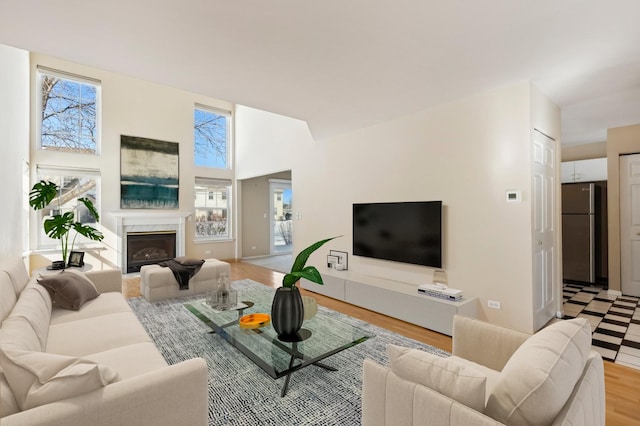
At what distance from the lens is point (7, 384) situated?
1.14 m

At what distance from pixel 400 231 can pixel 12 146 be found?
4.86 metres

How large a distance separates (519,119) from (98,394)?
148 inches

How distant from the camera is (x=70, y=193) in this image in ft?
18.5

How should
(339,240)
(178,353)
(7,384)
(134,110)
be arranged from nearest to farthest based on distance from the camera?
(7,384) → (178,353) → (339,240) → (134,110)

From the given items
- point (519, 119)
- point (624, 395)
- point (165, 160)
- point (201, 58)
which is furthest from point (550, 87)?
point (165, 160)

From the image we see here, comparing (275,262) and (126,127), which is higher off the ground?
(126,127)

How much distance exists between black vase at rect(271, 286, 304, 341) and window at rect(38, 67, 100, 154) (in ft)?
19.4

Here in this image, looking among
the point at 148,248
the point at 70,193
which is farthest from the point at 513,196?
the point at 70,193

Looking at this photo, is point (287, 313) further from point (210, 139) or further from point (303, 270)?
point (210, 139)

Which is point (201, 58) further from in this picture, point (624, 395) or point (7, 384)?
point (624, 395)

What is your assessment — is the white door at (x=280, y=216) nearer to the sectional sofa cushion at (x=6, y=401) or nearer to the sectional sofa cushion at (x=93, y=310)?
the sectional sofa cushion at (x=93, y=310)

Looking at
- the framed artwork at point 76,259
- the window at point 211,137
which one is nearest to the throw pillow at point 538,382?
the framed artwork at point 76,259

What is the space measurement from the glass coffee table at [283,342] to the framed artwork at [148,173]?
458 centimetres

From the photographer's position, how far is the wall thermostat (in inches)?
117
